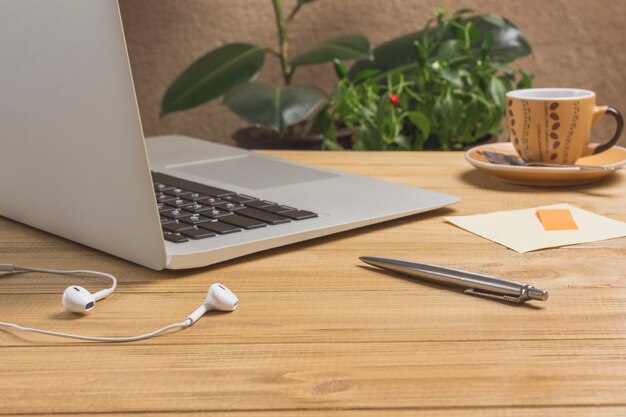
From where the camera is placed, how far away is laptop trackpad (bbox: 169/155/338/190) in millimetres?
912

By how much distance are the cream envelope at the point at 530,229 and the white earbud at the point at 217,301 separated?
0.28 metres

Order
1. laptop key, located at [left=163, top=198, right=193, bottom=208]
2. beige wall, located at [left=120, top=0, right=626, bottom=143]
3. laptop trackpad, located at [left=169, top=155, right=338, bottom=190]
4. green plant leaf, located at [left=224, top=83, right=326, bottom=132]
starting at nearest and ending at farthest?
laptop key, located at [left=163, top=198, right=193, bottom=208] < laptop trackpad, located at [left=169, top=155, right=338, bottom=190] < green plant leaf, located at [left=224, top=83, right=326, bottom=132] < beige wall, located at [left=120, top=0, right=626, bottom=143]

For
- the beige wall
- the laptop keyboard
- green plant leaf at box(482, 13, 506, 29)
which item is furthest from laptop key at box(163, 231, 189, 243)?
the beige wall

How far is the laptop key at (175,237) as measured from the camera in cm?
67

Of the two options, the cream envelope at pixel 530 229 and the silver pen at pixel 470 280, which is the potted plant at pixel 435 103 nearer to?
the cream envelope at pixel 530 229

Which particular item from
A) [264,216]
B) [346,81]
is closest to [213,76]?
[346,81]

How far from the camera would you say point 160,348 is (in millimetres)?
518

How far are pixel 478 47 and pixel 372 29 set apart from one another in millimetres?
522

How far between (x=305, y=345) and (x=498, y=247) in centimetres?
28

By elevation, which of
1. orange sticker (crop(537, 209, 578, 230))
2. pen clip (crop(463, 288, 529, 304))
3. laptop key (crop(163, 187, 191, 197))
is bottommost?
orange sticker (crop(537, 209, 578, 230))

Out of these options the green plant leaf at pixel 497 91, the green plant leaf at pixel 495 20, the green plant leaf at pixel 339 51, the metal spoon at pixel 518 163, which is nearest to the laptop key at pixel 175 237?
the metal spoon at pixel 518 163

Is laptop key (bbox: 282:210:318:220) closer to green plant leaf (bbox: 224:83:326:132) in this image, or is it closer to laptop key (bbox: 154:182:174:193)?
laptop key (bbox: 154:182:174:193)

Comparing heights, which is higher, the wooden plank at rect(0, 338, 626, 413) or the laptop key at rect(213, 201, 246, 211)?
the laptop key at rect(213, 201, 246, 211)

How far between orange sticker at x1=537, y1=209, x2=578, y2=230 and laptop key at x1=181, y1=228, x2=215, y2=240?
32 centimetres
